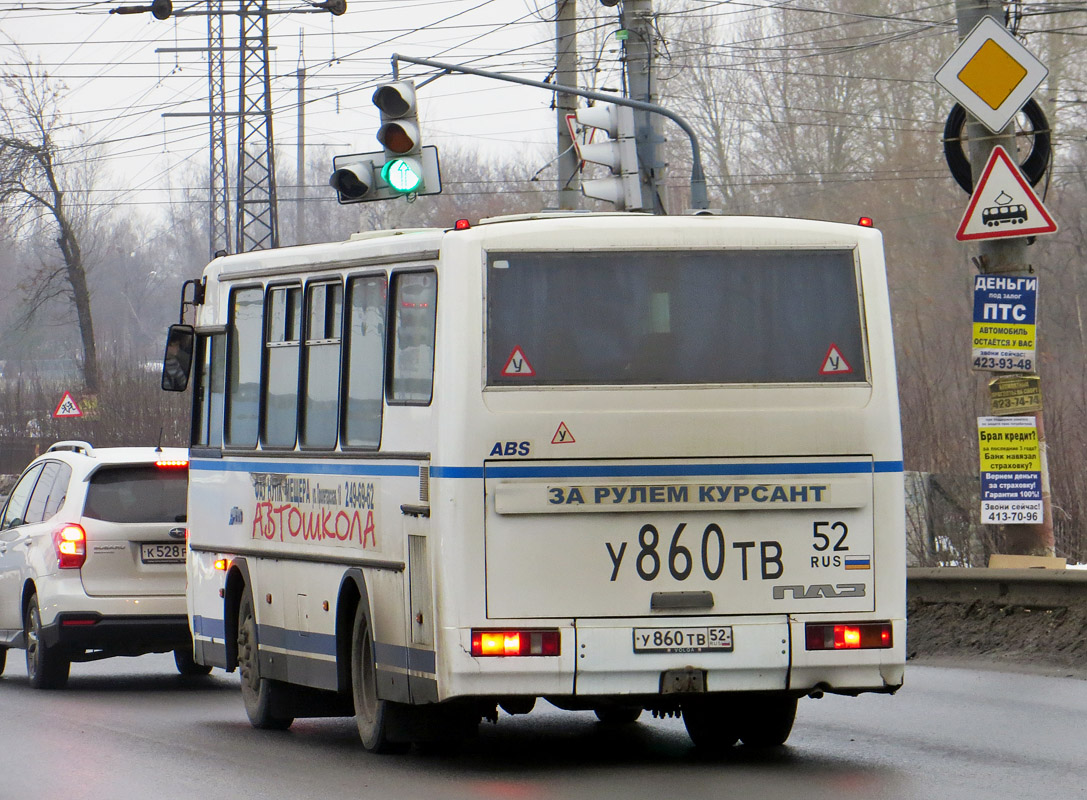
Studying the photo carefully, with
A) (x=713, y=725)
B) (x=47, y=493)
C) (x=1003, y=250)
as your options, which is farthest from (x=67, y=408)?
(x=713, y=725)

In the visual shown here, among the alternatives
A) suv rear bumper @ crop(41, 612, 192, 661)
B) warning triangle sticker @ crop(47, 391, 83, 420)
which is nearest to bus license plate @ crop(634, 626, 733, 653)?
suv rear bumper @ crop(41, 612, 192, 661)

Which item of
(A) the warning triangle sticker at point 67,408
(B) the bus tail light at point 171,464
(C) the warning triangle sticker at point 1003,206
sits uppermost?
(C) the warning triangle sticker at point 1003,206

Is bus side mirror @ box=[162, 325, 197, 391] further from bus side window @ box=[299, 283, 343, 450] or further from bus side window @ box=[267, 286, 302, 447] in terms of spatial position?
bus side window @ box=[299, 283, 343, 450]

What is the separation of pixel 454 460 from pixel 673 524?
44.3 inches

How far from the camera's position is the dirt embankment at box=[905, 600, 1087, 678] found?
14.0m

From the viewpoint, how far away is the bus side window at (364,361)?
33.6ft

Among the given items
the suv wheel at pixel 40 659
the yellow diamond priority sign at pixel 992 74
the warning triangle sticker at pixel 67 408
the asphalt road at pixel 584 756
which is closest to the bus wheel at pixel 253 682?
the asphalt road at pixel 584 756

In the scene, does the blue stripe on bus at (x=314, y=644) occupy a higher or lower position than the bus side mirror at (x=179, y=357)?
lower

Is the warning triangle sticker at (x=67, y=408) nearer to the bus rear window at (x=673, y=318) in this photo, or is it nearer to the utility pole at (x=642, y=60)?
the utility pole at (x=642, y=60)

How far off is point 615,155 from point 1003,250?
6464 mm

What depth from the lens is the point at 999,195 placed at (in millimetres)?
14375

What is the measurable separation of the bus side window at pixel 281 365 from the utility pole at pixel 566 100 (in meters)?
10.8

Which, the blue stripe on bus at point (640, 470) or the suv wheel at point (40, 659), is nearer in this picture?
the blue stripe on bus at point (640, 470)

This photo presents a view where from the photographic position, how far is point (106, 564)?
14914 mm
